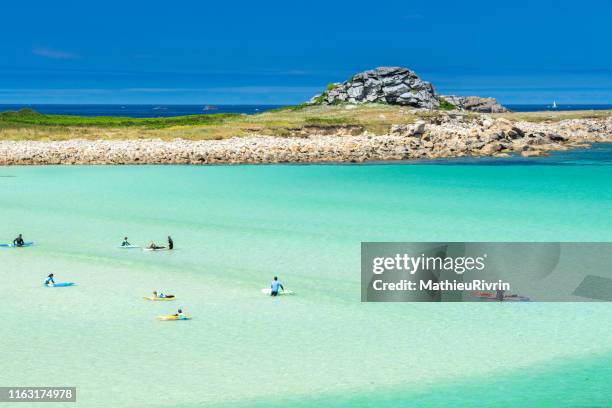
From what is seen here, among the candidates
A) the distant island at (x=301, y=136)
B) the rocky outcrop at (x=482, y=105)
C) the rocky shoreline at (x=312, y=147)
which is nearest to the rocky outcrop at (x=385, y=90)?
the distant island at (x=301, y=136)

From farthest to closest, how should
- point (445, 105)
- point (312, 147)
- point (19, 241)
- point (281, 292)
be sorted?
1. point (445, 105)
2. point (312, 147)
3. point (19, 241)
4. point (281, 292)

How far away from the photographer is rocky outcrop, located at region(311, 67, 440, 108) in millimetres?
112250

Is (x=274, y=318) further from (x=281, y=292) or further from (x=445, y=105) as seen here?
(x=445, y=105)

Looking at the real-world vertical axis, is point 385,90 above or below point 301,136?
above

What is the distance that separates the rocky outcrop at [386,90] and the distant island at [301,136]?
0.68ft

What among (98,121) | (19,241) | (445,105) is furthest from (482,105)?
(19,241)

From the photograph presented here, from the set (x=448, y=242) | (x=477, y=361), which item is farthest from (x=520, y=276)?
(x=477, y=361)

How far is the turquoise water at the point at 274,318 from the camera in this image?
19.2 metres

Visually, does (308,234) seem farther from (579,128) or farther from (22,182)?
(579,128)

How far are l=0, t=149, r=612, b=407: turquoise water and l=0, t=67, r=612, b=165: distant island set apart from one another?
28077 mm

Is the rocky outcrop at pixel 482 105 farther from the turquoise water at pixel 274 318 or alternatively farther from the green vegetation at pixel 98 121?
the turquoise water at pixel 274 318

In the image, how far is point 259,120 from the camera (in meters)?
96.6

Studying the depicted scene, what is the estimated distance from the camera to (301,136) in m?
86.7

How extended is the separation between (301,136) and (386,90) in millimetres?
30657
